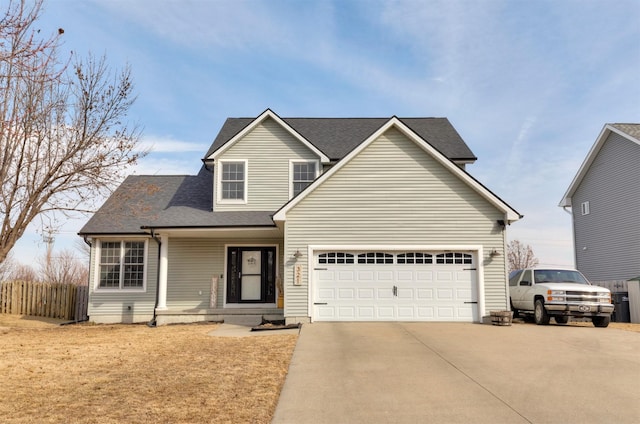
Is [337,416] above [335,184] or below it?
below

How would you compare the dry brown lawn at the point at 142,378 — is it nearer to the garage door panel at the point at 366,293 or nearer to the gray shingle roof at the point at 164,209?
the garage door panel at the point at 366,293

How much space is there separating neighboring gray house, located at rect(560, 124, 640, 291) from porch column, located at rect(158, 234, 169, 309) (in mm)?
17257

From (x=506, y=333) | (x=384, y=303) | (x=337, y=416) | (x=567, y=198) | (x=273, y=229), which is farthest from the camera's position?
(x=567, y=198)

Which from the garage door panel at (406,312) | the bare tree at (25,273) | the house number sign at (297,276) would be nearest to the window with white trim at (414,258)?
the garage door panel at (406,312)

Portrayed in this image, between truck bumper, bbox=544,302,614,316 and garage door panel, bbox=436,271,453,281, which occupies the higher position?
garage door panel, bbox=436,271,453,281

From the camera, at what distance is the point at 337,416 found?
A: 5.97 meters

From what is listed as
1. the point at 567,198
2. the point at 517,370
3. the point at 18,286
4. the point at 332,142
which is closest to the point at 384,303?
the point at 517,370

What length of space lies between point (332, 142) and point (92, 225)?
9.98m

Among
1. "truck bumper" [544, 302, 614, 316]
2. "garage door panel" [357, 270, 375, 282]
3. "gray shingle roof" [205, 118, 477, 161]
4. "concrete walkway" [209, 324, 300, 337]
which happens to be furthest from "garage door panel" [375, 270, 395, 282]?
"gray shingle roof" [205, 118, 477, 161]

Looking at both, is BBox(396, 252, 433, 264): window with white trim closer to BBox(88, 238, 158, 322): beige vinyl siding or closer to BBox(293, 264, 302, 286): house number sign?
BBox(293, 264, 302, 286): house number sign

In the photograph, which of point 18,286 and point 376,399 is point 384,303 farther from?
point 18,286

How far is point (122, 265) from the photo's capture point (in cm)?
1842

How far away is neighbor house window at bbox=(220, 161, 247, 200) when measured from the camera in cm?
1836

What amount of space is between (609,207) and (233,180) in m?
18.4
